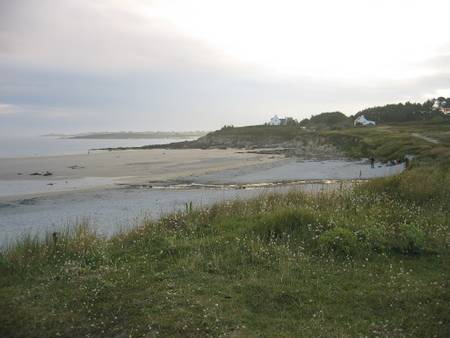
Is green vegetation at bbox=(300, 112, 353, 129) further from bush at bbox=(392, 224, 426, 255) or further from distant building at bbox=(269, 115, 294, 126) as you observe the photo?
bush at bbox=(392, 224, 426, 255)

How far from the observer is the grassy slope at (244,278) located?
6.22 meters

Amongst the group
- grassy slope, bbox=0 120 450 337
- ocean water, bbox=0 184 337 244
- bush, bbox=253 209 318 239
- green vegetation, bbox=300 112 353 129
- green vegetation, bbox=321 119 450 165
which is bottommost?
ocean water, bbox=0 184 337 244

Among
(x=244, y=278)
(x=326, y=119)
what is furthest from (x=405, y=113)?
(x=244, y=278)

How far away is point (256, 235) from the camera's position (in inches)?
418

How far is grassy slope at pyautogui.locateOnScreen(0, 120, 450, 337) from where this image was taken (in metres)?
6.22

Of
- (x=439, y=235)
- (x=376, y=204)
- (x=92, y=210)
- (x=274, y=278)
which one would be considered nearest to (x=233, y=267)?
(x=274, y=278)

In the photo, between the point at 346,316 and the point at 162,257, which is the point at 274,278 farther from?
the point at 162,257

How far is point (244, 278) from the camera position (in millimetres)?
7953

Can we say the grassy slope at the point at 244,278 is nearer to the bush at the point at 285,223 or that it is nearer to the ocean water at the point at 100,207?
the bush at the point at 285,223

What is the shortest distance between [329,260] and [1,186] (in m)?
33.1

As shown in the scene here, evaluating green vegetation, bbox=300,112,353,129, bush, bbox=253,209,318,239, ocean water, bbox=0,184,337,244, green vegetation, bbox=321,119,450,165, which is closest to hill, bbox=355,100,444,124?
green vegetation, bbox=300,112,353,129

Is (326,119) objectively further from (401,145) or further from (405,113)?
(401,145)

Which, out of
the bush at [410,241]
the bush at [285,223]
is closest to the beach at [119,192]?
the bush at [285,223]

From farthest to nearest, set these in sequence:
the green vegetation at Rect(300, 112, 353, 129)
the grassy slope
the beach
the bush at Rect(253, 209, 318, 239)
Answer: the green vegetation at Rect(300, 112, 353, 129), the beach, the bush at Rect(253, 209, 318, 239), the grassy slope
